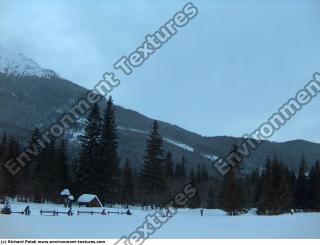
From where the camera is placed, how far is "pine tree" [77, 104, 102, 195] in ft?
156

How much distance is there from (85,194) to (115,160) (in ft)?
16.6

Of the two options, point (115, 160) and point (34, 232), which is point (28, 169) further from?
point (34, 232)

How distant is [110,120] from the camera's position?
49.2 metres

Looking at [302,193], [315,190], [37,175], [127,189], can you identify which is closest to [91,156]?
[37,175]

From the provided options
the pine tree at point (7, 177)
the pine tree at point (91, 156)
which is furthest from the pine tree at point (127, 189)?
the pine tree at point (91, 156)

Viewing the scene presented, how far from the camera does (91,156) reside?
48.3 meters

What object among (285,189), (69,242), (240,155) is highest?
(240,155)

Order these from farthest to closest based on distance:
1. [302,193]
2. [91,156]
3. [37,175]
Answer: [302,193], [37,175], [91,156]

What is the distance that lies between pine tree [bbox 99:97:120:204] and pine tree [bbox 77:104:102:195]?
1.34 ft

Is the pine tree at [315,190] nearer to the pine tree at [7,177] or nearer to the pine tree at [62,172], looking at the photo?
the pine tree at [62,172]

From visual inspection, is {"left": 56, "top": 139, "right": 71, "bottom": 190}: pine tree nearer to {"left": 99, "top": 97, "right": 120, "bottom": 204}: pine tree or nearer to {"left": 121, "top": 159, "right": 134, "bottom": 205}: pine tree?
{"left": 99, "top": 97, "right": 120, "bottom": 204}: pine tree

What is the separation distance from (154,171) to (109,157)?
19.0ft

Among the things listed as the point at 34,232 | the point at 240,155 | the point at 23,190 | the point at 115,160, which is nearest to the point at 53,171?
the point at 23,190

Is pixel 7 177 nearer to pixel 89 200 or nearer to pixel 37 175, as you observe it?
pixel 37 175
